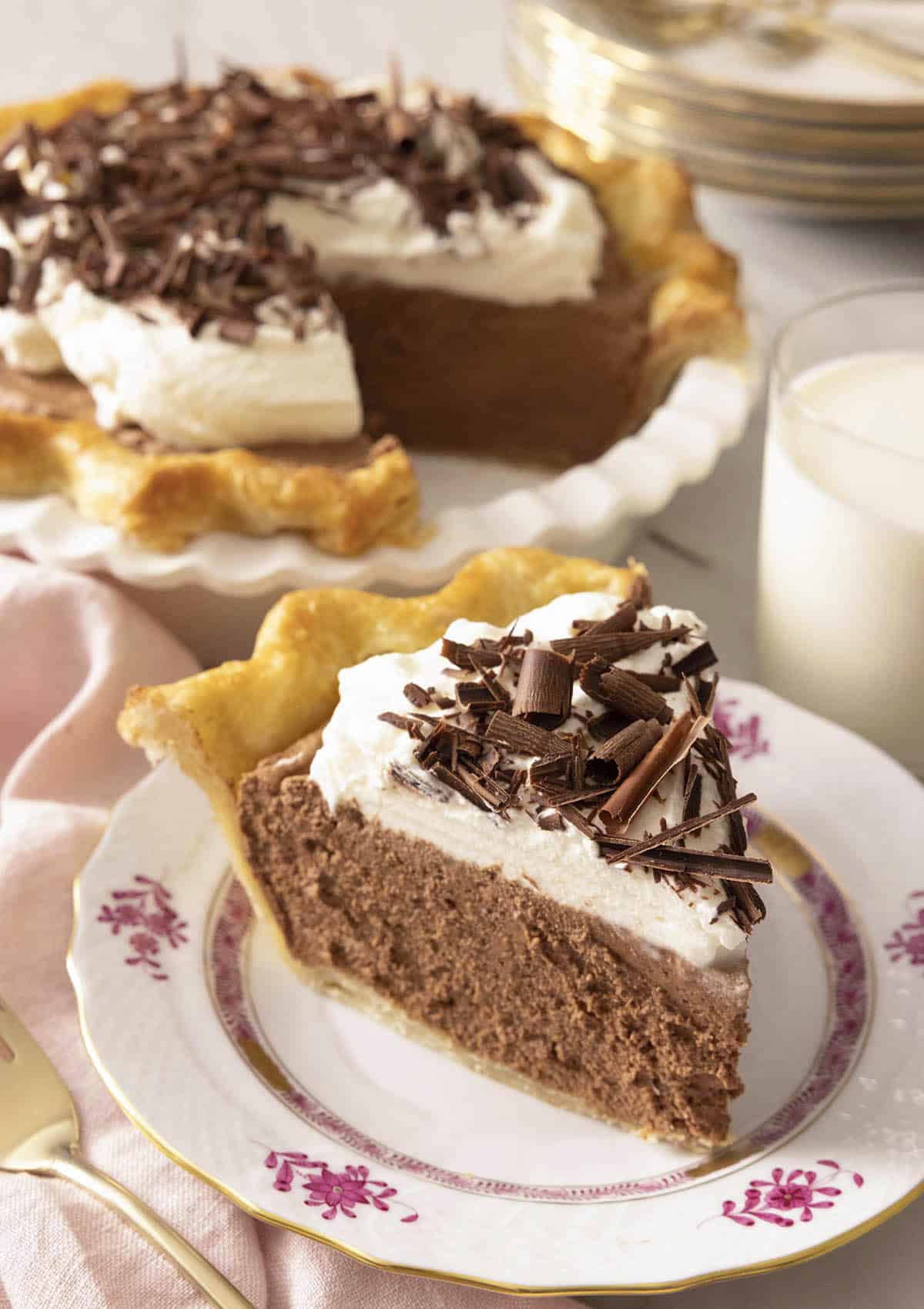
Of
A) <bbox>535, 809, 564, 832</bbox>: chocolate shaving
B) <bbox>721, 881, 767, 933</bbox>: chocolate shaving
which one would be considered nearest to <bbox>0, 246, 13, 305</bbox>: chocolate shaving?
<bbox>535, 809, 564, 832</bbox>: chocolate shaving

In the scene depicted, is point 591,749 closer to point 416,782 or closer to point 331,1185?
point 416,782

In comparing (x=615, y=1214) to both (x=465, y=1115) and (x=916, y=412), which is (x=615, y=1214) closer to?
(x=465, y=1115)

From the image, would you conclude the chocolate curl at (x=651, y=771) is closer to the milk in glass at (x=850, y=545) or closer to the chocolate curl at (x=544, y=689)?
the chocolate curl at (x=544, y=689)

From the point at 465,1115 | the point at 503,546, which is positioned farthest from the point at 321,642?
the point at 465,1115

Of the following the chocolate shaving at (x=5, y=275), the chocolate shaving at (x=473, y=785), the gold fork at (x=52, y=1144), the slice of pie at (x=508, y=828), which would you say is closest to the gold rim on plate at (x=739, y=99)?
the chocolate shaving at (x=5, y=275)

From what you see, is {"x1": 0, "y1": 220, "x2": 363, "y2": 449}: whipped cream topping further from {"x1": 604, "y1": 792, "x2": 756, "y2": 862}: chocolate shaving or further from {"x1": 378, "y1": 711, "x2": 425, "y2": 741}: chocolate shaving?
{"x1": 604, "y1": 792, "x2": 756, "y2": 862}: chocolate shaving

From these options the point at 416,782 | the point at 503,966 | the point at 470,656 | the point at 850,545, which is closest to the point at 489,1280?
the point at 503,966
